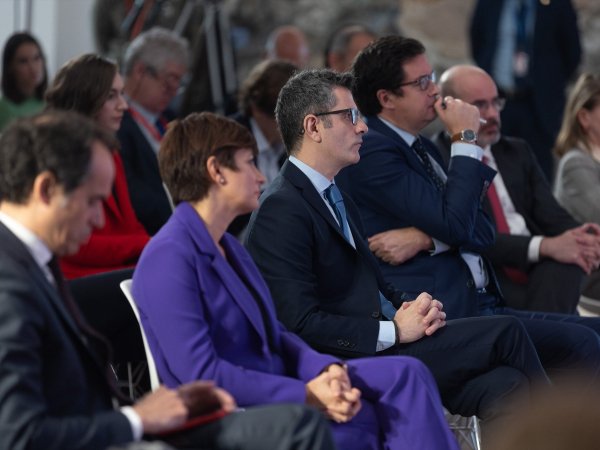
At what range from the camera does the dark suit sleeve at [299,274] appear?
3.06 metres

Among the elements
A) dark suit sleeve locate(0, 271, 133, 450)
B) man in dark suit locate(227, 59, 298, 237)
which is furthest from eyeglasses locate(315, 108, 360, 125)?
man in dark suit locate(227, 59, 298, 237)

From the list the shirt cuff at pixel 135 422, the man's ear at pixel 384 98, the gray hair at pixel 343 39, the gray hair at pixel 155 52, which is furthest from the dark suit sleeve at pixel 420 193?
the gray hair at pixel 343 39

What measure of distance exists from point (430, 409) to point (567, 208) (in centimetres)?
219

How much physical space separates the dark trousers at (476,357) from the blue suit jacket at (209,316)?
0.47 metres

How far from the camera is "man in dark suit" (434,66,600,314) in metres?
4.13

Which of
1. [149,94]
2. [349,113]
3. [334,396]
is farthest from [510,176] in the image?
[334,396]

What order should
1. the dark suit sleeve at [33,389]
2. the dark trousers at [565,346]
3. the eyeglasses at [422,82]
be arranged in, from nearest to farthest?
the dark suit sleeve at [33,389], the dark trousers at [565,346], the eyeglasses at [422,82]

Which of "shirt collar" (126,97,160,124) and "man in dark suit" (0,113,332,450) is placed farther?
"shirt collar" (126,97,160,124)

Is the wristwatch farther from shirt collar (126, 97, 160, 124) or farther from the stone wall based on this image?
the stone wall

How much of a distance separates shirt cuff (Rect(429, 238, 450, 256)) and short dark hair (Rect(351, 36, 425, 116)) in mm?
480

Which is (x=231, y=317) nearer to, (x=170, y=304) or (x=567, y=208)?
(x=170, y=304)

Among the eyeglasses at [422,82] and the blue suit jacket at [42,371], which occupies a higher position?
the eyeglasses at [422,82]

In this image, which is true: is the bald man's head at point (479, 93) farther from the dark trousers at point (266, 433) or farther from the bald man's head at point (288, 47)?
the bald man's head at point (288, 47)

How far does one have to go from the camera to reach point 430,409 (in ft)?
9.07
